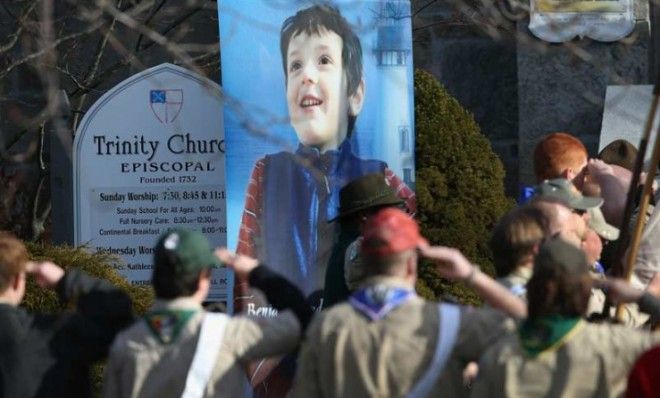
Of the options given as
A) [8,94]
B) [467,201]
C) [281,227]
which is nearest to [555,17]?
[467,201]

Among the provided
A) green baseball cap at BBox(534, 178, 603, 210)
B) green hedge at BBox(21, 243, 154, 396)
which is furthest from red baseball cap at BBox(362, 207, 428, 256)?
green hedge at BBox(21, 243, 154, 396)

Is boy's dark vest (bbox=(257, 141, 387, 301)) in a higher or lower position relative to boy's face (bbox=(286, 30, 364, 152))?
lower

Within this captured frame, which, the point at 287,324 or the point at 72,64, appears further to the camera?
the point at 72,64

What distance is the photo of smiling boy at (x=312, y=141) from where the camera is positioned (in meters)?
8.31

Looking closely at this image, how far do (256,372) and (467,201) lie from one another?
1970 mm

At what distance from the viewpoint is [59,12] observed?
1055 centimetres

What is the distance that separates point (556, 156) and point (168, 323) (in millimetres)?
2549

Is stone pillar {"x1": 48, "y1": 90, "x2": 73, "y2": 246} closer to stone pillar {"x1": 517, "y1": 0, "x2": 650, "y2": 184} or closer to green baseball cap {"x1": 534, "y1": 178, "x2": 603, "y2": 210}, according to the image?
stone pillar {"x1": 517, "y1": 0, "x2": 650, "y2": 184}

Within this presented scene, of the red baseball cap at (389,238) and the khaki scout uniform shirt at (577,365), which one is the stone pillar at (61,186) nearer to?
the red baseball cap at (389,238)

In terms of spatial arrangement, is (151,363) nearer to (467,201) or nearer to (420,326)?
(420,326)

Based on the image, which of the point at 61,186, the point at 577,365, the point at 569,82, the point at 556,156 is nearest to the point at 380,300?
the point at 577,365

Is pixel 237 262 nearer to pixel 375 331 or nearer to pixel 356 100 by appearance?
pixel 375 331

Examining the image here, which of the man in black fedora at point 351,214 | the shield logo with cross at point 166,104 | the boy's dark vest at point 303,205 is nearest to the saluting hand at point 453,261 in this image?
the man in black fedora at point 351,214

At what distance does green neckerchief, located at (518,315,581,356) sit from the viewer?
4121mm
